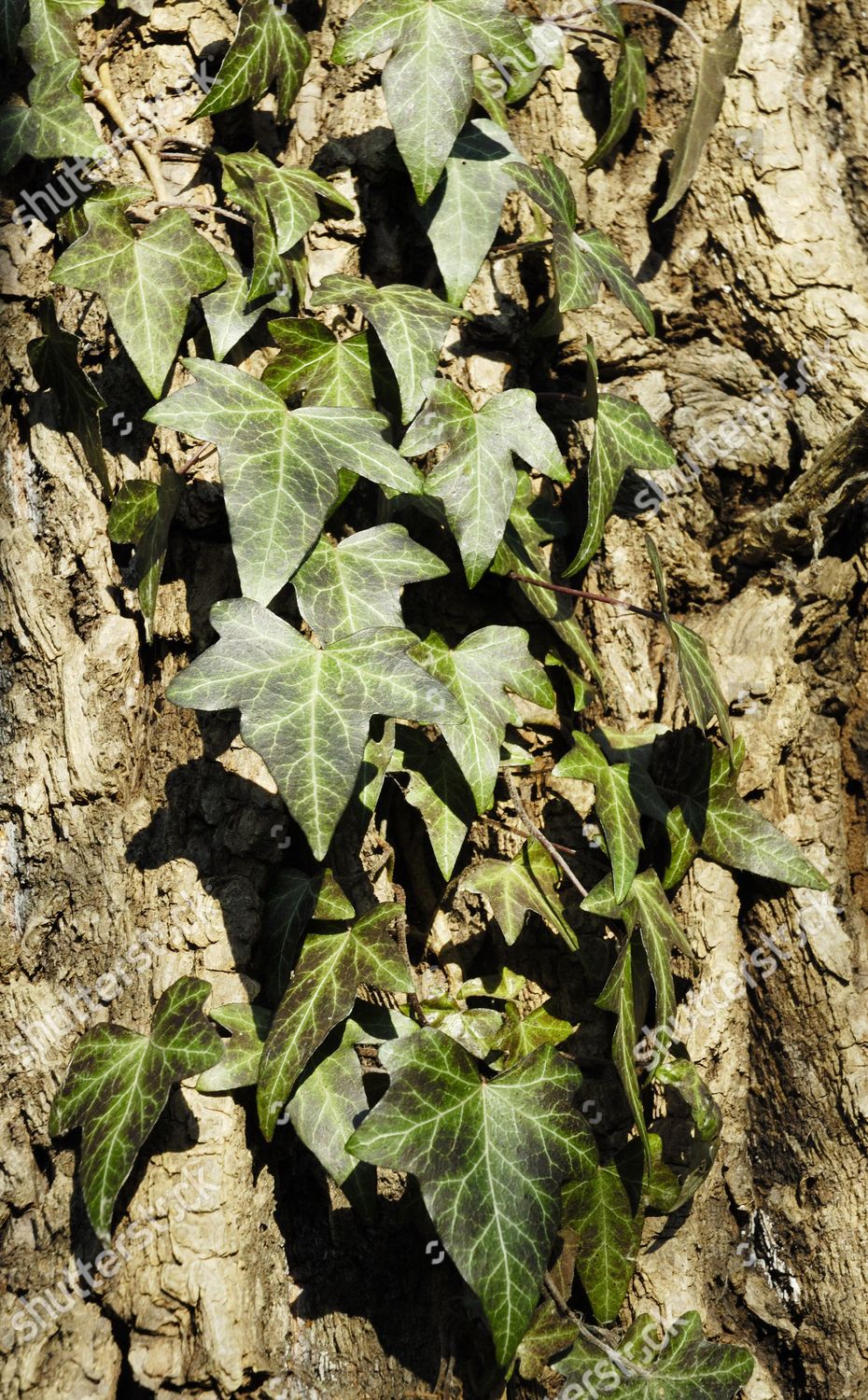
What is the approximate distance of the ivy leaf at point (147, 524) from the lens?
1314 millimetres

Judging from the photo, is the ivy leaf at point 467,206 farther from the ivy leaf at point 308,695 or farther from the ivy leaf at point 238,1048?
the ivy leaf at point 238,1048

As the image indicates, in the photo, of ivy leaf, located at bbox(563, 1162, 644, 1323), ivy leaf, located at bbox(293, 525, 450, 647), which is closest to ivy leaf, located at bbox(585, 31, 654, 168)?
ivy leaf, located at bbox(293, 525, 450, 647)

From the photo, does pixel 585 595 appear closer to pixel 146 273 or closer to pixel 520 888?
pixel 520 888

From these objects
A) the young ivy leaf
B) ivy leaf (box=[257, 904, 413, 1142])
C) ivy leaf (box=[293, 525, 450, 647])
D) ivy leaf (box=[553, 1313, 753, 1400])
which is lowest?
ivy leaf (box=[553, 1313, 753, 1400])

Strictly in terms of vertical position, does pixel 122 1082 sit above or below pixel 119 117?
below

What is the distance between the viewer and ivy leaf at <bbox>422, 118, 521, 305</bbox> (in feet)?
4.72

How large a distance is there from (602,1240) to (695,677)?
719 mm

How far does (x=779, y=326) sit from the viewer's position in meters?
1.64

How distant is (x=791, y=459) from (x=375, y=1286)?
1305mm

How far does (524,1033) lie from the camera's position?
4.40 feet

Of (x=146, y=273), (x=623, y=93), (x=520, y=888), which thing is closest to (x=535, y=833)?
(x=520, y=888)

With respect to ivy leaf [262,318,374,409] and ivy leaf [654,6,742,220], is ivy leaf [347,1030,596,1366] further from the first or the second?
ivy leaf [654,6,742,220]

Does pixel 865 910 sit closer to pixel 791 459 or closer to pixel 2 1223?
pixel 791 459

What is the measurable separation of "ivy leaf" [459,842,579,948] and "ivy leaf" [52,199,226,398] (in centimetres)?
74
